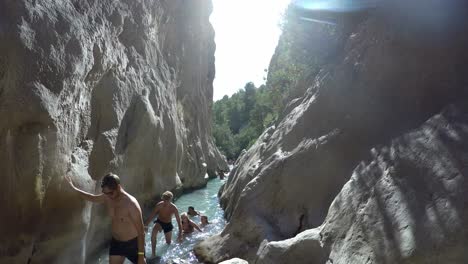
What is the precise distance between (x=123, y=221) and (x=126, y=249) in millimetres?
408

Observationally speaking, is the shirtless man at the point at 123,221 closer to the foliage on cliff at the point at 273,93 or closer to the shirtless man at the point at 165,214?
the shirtless man at the point at 165,214

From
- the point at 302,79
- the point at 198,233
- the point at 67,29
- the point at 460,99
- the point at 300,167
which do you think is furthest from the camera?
the point at 302,79

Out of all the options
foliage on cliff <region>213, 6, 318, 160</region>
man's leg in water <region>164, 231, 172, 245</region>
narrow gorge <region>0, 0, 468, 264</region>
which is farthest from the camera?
foliage on cliff <region>213, 6, 318, 160</region>

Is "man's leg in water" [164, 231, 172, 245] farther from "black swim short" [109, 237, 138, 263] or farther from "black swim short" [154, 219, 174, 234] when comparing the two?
"black swim short" [109, 237, 138, 263]

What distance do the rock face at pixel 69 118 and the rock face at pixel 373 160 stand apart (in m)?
2.92

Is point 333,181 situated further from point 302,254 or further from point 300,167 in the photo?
point 302,254

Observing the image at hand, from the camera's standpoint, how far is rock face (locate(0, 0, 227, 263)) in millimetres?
5410

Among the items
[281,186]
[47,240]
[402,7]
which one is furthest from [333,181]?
[47,240]

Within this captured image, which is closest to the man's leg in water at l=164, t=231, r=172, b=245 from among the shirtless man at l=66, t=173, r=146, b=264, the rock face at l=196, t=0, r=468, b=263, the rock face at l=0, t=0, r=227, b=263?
the rock face at l=196, t=0, r=468, b=263

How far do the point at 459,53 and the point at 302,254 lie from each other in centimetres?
372

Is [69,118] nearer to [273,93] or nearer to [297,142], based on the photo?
[297,142]

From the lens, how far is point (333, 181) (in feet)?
23.6

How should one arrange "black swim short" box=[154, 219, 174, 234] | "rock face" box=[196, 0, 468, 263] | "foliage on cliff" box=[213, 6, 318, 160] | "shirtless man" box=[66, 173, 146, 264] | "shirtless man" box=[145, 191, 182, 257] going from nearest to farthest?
1. "rock face" box=[196, 0, 468, 263]
2. "shirtless man" box=[66, 173, 146, 264]
3. "shirtless man" box=[145, 191, 182, 257]
4. "black swim short" box=[154, 219, 174, 234]
5. "foliage on cliff" box=[213, 6, 318, 160]

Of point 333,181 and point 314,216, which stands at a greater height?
point 333,181
